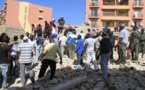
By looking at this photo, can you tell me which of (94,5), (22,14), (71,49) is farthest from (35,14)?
(71,49)

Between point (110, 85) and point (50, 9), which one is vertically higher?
point (50, 9)

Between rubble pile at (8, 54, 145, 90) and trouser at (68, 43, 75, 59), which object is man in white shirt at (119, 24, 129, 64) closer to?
rubble pile at (8, 54, 145, 90)

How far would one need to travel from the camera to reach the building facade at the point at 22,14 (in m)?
55.5

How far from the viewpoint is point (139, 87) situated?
9633mm

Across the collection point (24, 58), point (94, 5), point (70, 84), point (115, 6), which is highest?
point (94, 5)

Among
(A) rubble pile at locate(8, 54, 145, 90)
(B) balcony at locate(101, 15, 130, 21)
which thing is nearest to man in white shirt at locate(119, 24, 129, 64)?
(A) rubble pile at locate(8, 54, 145, 90)

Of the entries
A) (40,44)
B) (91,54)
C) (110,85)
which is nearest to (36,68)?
(40,44)

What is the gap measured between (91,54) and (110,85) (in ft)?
8.10

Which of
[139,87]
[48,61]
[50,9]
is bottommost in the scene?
[139,87]

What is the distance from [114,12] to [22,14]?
64.5 feet

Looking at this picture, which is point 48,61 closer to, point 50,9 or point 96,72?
point 96,72

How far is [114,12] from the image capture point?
58.0 meters

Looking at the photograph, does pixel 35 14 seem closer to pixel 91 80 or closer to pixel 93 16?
pixel 93 16

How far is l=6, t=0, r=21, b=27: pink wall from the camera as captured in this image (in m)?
55.1
